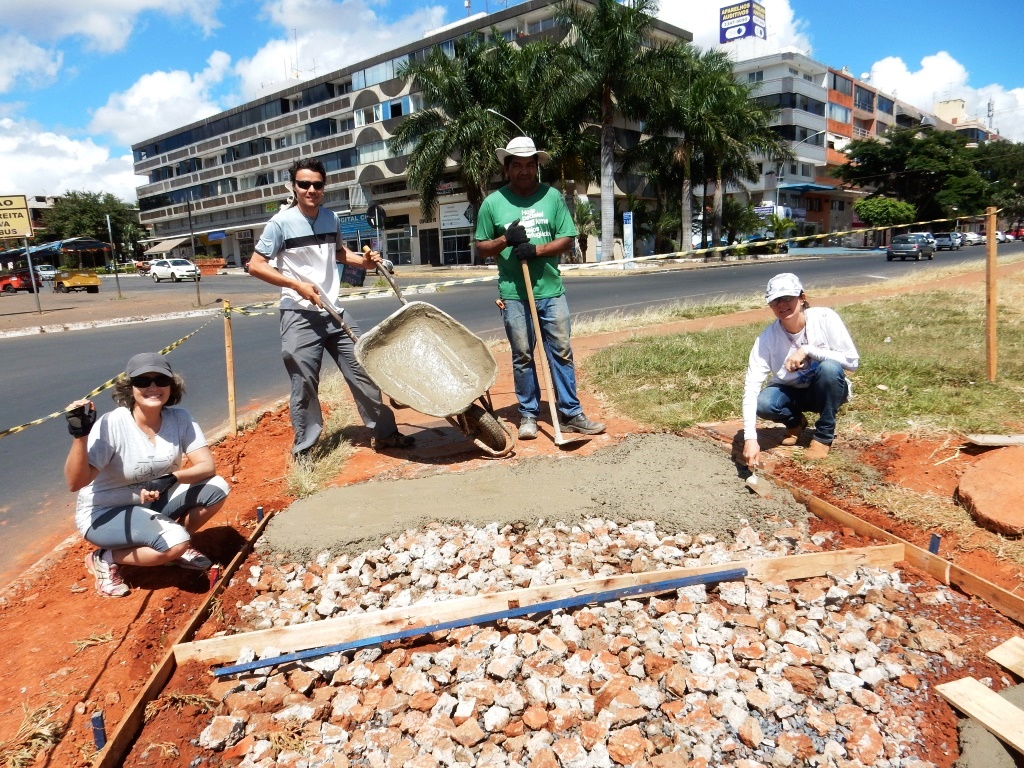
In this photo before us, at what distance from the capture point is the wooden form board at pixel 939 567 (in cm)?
277

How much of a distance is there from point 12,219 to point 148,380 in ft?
57.4

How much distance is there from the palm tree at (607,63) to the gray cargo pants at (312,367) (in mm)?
27208

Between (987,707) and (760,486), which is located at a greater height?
(760,486)

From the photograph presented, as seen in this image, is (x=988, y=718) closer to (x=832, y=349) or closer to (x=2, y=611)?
(x=832, y=349)

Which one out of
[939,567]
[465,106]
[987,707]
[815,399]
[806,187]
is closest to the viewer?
[987,707]

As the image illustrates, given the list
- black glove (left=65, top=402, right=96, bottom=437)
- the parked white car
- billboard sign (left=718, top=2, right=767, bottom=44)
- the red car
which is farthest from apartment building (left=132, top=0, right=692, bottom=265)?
black glove (left=65, top=402, right=96, bottom=437)

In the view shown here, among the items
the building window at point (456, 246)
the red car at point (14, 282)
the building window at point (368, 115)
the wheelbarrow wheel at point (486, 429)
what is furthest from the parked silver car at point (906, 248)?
the red car at point (14, 282)

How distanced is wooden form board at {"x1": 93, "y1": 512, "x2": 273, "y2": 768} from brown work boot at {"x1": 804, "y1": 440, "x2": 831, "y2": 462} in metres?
3.43

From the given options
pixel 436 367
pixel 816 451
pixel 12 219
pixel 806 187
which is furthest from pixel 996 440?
pixel 806 187

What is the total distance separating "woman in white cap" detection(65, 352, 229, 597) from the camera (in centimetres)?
314

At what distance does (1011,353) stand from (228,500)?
7300 mm

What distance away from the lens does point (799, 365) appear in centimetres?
420

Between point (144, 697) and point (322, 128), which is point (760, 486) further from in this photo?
point (322, 128)

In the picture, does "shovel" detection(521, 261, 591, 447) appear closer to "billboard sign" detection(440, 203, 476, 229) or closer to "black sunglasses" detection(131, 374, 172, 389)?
"black sunglasses" detection(131, 374, 172, 389)
